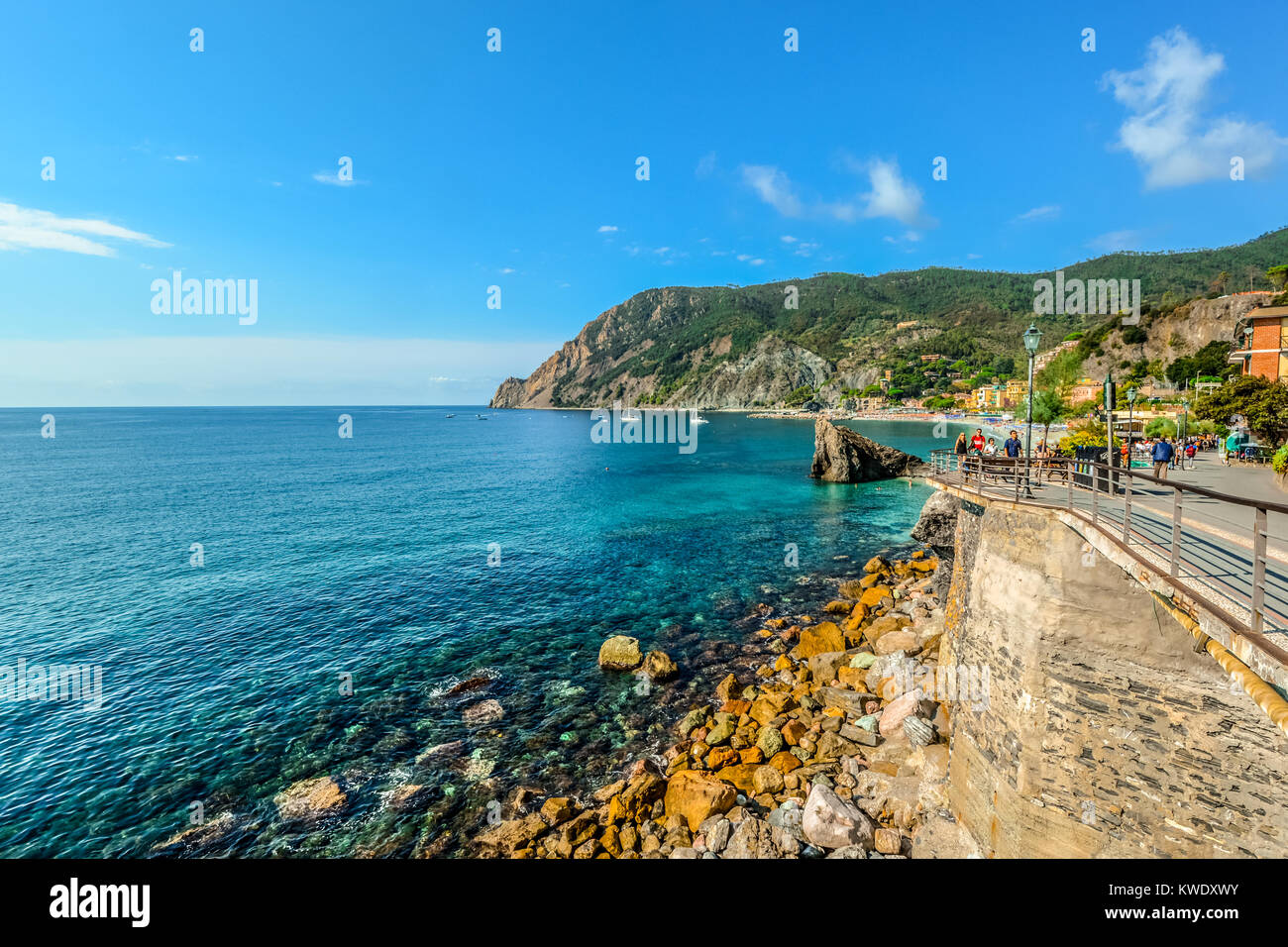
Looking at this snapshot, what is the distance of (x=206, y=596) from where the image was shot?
2642 centimetres

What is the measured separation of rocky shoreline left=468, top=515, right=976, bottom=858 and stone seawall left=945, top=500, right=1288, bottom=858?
5.02 feet

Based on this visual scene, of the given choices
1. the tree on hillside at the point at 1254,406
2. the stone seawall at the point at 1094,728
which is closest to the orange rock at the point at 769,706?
the stone seawall at the point at 1094,728

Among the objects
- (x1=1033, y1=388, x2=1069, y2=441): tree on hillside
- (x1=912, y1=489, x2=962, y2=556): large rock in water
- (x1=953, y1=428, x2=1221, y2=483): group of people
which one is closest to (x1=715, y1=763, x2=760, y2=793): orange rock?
(x1=953, y1=428, x2=1221, y2=483): group of people

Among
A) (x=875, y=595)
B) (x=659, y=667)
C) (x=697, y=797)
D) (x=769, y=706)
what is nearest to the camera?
(x=697, y=797)

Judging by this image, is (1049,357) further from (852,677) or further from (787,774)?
(787,774)

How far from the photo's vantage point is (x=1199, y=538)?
1031 cm

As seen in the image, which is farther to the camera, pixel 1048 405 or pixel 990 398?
pixel 990 398

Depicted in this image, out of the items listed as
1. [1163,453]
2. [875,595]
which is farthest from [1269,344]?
[875,595]

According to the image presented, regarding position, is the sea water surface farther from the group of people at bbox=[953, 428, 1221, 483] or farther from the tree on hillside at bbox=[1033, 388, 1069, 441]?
the tree on hillside at bbox=[1033, 388, 1069, 441]

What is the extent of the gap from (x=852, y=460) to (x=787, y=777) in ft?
152

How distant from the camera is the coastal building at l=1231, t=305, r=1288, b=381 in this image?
35.7m

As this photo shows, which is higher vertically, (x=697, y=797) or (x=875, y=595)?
(x=875, y=595)
